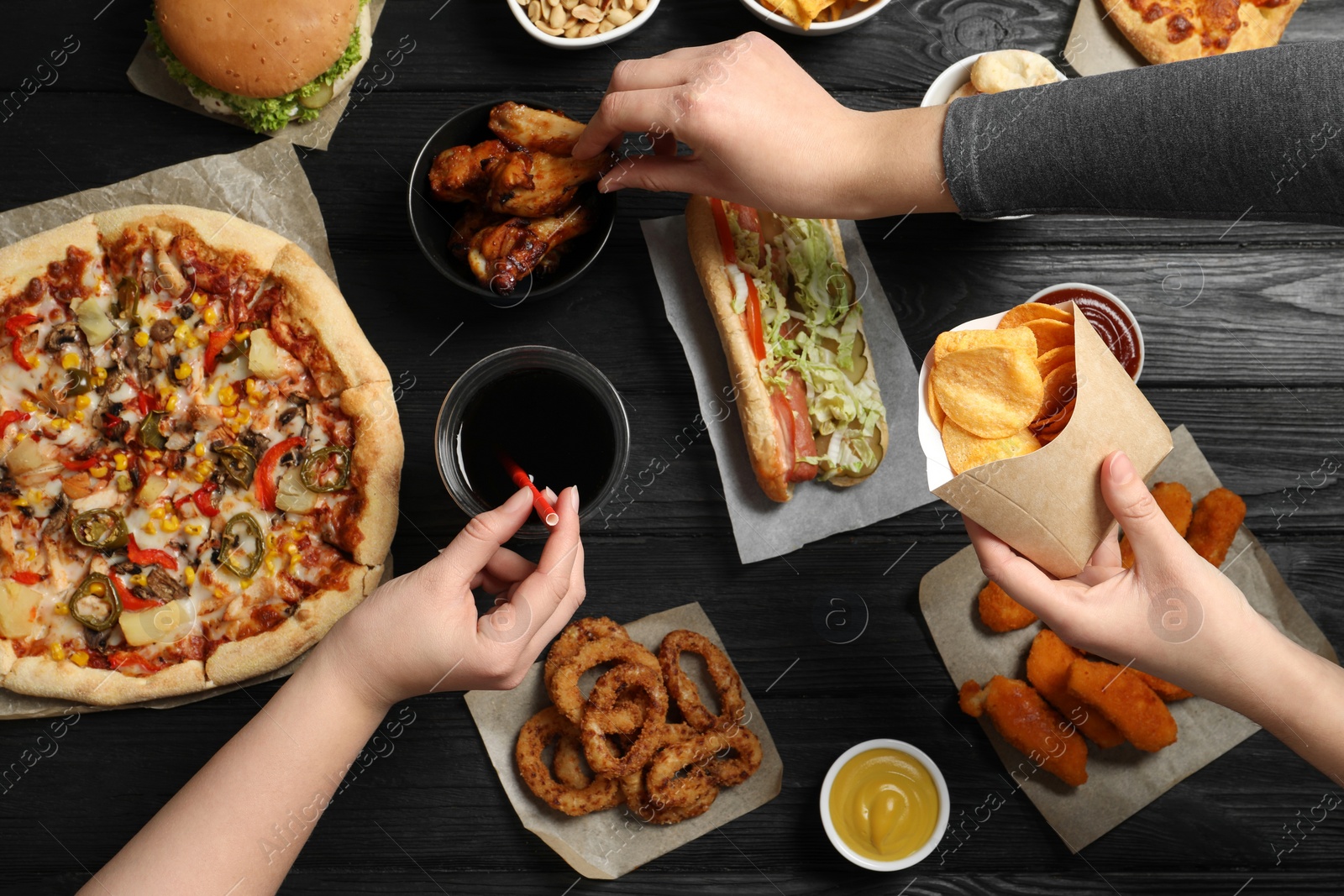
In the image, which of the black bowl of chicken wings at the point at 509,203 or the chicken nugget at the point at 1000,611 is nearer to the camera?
the black bowl of chicken wings at the point at 509,203

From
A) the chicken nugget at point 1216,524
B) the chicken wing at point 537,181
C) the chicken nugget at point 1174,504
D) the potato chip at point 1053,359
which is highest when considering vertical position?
the chicken wing at point 537,181

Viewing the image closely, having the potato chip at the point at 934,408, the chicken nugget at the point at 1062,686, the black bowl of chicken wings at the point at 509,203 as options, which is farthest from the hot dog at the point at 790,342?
the chicken nugget at the point at 1062,686

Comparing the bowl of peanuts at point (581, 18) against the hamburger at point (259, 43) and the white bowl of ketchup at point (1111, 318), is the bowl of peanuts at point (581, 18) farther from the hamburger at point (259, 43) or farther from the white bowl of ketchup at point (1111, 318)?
the white bowl of ketchup at point (1111, 318)

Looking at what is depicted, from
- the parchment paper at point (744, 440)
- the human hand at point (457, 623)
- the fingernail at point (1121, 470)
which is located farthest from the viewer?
the parchment paper at point (744, 440)

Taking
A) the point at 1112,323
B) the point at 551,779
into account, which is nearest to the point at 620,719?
the point at 551,779

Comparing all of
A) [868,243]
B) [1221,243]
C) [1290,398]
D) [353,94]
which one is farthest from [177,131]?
[1290,398]

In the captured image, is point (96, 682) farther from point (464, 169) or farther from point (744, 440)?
point (744, 440)
